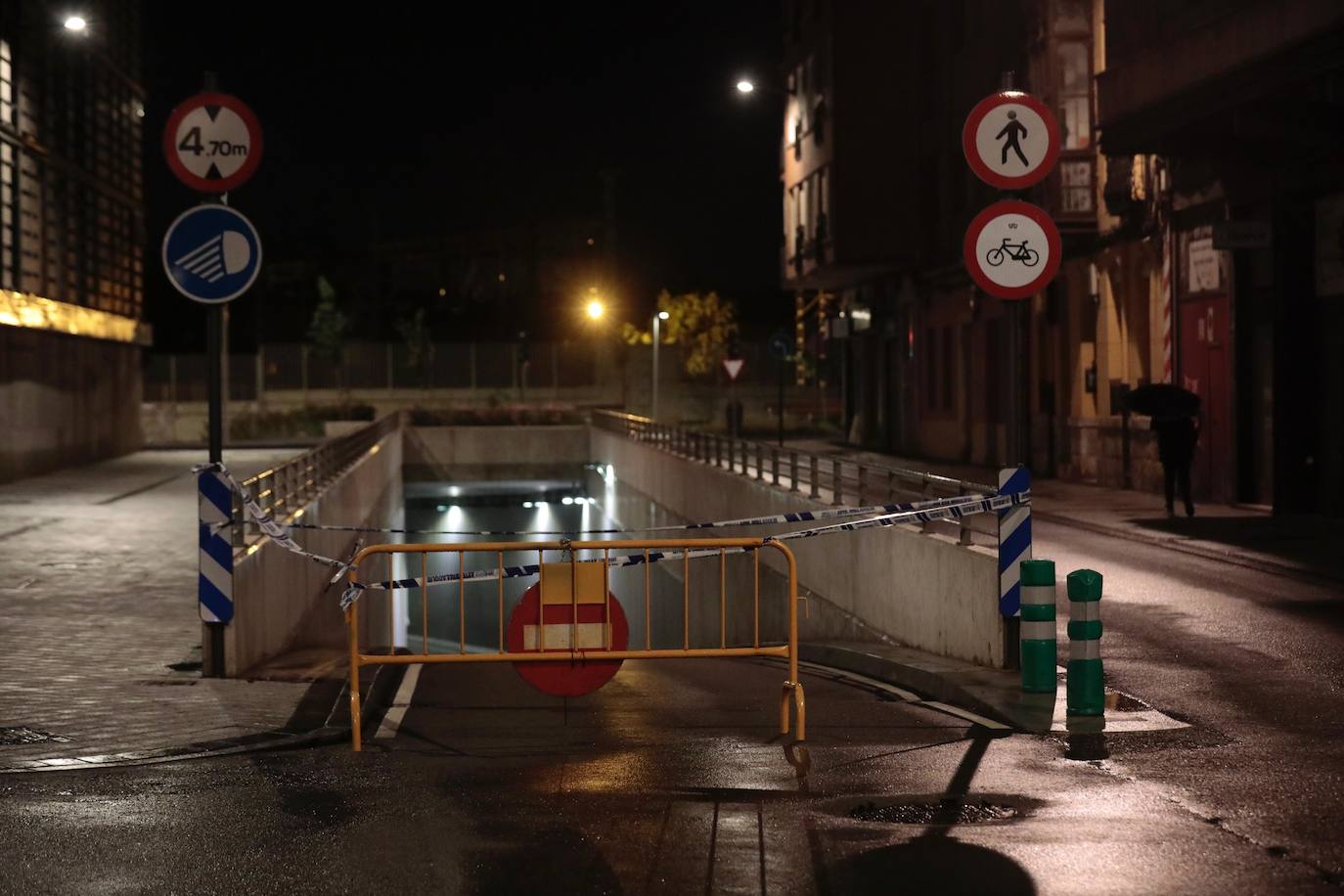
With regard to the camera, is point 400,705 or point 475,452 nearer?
point 400,705

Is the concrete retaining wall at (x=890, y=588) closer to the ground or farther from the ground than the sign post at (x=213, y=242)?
closer to the ground

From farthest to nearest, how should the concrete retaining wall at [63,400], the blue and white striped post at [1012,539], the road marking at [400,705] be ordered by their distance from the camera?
the concrete retaining wall at [63,400] < the blue and white striped post at [1012,539] < the road marking at [400,705]

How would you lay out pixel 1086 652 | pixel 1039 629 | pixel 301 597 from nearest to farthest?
pixel 1086 652
pixel 1039 629
pixel 301 597

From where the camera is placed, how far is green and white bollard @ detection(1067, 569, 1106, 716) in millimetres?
9664

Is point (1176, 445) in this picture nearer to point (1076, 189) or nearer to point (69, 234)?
point (1076, 189)

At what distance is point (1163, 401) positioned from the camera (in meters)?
23.4

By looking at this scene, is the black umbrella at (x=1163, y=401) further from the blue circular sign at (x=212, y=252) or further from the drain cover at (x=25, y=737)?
the drain cover at (x=25, y=737)

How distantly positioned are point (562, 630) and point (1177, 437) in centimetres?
1570

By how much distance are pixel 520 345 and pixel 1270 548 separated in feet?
197

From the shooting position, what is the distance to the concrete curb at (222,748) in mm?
8516

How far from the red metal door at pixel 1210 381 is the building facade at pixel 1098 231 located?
48 millimetres

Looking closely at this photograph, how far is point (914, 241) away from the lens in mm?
44812

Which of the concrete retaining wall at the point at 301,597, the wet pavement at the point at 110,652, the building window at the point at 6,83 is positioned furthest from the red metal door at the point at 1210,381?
the building window at the point at 6,83

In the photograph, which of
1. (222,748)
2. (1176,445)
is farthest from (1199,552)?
(222,748)
